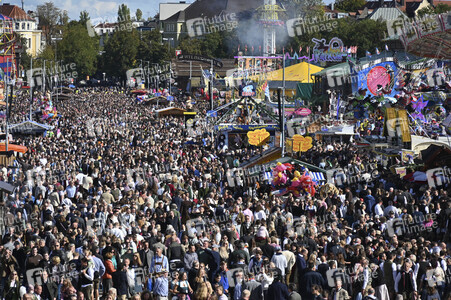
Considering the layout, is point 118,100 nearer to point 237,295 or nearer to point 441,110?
point 441,110

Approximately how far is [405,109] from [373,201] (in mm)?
12643

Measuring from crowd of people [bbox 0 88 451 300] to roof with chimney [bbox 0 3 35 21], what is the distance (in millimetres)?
128899

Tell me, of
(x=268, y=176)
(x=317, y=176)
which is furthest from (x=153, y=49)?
(x=317, y=176)

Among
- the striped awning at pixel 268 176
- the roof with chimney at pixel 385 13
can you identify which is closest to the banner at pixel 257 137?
the striped awning at pixel 268 176

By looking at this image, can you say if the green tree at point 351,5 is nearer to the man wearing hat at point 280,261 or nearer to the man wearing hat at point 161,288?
the man wearing hat at point 280,261

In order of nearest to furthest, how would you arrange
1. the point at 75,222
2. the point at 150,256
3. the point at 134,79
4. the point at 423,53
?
the point at 150,256, the point at 75,222, the point at 423,53, the point at 134,79

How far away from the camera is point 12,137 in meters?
38.9

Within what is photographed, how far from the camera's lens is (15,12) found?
148 m

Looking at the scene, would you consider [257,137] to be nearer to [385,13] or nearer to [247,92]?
[247,92]

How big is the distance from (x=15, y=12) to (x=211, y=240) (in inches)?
5578

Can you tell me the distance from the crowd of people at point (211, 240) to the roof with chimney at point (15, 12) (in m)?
129

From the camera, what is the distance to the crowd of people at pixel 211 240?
11.9 m

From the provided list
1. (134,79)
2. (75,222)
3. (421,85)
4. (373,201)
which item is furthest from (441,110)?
(134,79)

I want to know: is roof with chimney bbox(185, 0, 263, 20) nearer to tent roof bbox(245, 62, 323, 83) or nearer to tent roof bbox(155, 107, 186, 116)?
tent roof bbox(245, 62, 323, 83)
